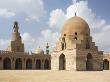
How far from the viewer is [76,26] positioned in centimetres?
3719

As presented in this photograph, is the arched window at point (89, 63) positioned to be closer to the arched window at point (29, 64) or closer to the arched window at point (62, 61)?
the arched window at point (62, 61)

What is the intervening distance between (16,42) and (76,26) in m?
19.7

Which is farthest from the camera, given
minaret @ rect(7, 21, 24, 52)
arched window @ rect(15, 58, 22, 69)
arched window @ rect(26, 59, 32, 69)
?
arched window @ rect(26, 59, 32, 69)

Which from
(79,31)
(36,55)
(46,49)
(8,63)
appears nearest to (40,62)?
(36,55)

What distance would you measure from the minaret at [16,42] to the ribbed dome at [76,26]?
17.9 meters

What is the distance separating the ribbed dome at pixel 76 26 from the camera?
37.2 m

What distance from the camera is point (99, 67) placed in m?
35.9

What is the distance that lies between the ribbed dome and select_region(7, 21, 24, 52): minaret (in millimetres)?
17875

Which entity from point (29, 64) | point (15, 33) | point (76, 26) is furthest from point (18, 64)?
point (76, 26)

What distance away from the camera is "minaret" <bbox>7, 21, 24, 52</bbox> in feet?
172

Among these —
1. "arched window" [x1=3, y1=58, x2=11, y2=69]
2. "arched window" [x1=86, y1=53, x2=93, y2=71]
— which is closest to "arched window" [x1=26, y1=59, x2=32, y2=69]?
"arched window" [x1=3, y1=58, x2=11, y2=69]

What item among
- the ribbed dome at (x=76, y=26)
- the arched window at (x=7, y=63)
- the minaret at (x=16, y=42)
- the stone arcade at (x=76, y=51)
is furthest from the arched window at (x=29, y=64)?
the ribbed dome at (x=76, y=26)

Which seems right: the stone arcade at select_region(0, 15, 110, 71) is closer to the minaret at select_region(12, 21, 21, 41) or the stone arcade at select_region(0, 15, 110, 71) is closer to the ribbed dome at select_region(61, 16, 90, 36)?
the ribbed dome at select_region(61, 16, 90, 36)

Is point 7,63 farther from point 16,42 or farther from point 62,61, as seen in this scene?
point 62,61
